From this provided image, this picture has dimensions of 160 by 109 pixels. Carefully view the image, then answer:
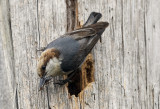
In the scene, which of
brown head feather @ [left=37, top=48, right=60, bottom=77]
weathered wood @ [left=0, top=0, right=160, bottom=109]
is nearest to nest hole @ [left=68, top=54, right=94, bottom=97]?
weathered wood @ [left=0, top=0, right=160, bottom=109]

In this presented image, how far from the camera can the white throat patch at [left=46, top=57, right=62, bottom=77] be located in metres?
3.56

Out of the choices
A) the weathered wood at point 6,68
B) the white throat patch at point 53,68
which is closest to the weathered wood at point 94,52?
the weathered wood at point 6,68

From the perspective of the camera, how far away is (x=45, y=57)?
3582 millimetres

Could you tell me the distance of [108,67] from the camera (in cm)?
350

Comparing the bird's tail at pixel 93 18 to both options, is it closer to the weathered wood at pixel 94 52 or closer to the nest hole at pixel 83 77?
the weathered wood at pixel 94 52

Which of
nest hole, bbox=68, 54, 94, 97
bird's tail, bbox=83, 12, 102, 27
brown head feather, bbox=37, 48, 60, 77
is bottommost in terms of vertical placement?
nest hole, bbox=68, 54, 94, 97

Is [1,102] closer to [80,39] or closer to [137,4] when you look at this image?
[80,39]

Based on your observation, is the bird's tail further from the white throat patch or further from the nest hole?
the white throat patch

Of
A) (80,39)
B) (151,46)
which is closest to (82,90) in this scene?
(80,39)

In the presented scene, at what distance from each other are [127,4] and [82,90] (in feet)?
3.33

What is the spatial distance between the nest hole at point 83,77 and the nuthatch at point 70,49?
0.07 m

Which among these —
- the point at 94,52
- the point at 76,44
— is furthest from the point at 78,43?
the point at 94,52

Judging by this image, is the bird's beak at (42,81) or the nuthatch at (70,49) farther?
the nuthatch at (70,49)

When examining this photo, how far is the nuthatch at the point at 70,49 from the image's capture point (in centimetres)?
349
